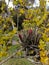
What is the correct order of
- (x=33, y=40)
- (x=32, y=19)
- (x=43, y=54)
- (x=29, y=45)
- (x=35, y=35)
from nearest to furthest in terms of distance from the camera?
(x=43, y=54), (x=29, y=45), (x=33, y=40), (x=35, y=35), (x=32, y=19)

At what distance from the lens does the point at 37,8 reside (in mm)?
4801

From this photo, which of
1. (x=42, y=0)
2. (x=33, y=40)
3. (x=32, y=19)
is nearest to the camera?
(x=33, y=40)

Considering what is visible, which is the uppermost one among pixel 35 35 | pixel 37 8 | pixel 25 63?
pixel 37 8

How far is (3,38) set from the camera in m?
3.64

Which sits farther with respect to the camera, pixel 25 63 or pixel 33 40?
pixel 33 40

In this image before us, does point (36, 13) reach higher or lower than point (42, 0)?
lower

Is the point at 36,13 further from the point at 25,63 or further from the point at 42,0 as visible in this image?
the point at 25,63

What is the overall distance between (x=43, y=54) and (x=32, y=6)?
8.60ft

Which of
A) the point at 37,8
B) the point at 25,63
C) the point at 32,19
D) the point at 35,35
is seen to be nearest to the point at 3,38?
the point at 35,35

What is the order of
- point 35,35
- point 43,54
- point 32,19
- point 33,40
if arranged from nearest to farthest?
point 43,54
point 33,40
point 35,35
point 32,19

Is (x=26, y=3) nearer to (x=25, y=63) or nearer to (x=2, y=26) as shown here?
(x=2, y=26)

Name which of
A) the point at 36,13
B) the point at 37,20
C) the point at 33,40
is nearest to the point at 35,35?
the point at 33,40

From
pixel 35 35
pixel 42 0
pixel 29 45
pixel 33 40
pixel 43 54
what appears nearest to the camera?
pixel 43 54

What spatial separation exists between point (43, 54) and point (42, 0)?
2.21 m
